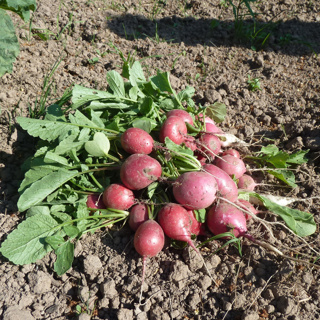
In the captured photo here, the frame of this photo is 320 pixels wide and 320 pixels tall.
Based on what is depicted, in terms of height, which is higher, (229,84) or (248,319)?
(229,84)

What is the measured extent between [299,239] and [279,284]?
1.42 feet

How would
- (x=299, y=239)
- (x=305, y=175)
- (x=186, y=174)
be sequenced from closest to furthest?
(x=186, y=174) < (x=299, y=239) < (x=305, y=175)

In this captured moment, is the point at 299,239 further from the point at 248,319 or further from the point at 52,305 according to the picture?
the point at 52,305

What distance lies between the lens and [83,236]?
2.28 metres

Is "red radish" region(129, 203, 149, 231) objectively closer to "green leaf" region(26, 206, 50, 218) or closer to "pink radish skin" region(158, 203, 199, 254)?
"pink radish skin" region(158, 203, 199, 254)

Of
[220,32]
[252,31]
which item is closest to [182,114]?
[220,32]

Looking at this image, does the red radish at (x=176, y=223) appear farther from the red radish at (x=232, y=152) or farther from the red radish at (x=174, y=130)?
the red radish at (x=232, y=152)

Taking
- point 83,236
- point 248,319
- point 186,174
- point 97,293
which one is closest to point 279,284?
point 248,319

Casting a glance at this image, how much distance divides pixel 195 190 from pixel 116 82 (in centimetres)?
109

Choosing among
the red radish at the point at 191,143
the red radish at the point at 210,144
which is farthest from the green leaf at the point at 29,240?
the red radish at the point at 210,144

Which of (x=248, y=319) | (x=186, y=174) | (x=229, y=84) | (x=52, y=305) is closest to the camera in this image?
(x=248, y=319)

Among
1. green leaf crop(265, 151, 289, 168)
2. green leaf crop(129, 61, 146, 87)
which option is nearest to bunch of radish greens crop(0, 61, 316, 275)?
green leaf crop(265, 151, 289, 168)

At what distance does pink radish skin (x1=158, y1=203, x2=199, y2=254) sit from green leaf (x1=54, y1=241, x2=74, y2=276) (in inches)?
23.0

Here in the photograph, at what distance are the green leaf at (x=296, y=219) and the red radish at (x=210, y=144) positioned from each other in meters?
0.47
